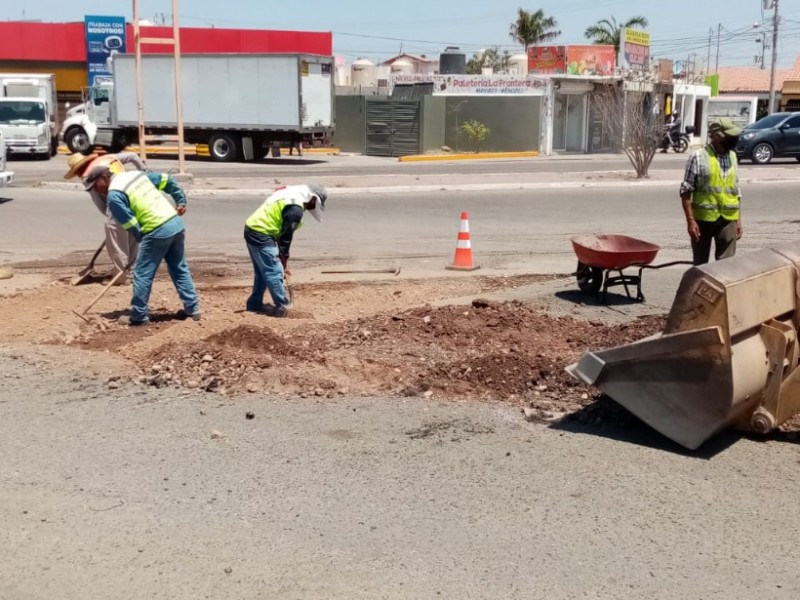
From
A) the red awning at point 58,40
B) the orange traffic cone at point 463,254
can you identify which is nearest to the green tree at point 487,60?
the red awning at point 58,40

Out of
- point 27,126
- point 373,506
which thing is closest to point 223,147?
point 27,126

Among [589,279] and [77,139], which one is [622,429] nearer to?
[589,279]

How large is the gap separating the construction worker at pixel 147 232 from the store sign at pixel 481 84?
33.4 m

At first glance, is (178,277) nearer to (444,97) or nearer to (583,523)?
(583,523)

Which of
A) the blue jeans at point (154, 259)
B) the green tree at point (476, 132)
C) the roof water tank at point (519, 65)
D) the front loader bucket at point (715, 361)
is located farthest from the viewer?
the roof water tank at point (519, 65)

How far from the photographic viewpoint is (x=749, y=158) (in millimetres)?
30438

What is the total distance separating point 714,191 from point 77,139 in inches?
1214

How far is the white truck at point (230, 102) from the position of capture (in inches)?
1268

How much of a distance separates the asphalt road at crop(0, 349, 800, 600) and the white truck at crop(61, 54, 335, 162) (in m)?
27.1

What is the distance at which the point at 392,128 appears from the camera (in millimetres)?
40000

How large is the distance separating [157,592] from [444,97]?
1510 inches

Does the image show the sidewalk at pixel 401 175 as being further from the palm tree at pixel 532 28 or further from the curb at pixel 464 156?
the palm tree at pixel 532 28

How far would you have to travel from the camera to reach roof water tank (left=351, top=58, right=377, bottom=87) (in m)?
49.0

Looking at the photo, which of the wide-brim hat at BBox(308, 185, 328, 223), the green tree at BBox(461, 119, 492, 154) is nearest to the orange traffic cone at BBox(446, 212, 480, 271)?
the wide-brim hat at BBox(308, 185, 328, 223)
